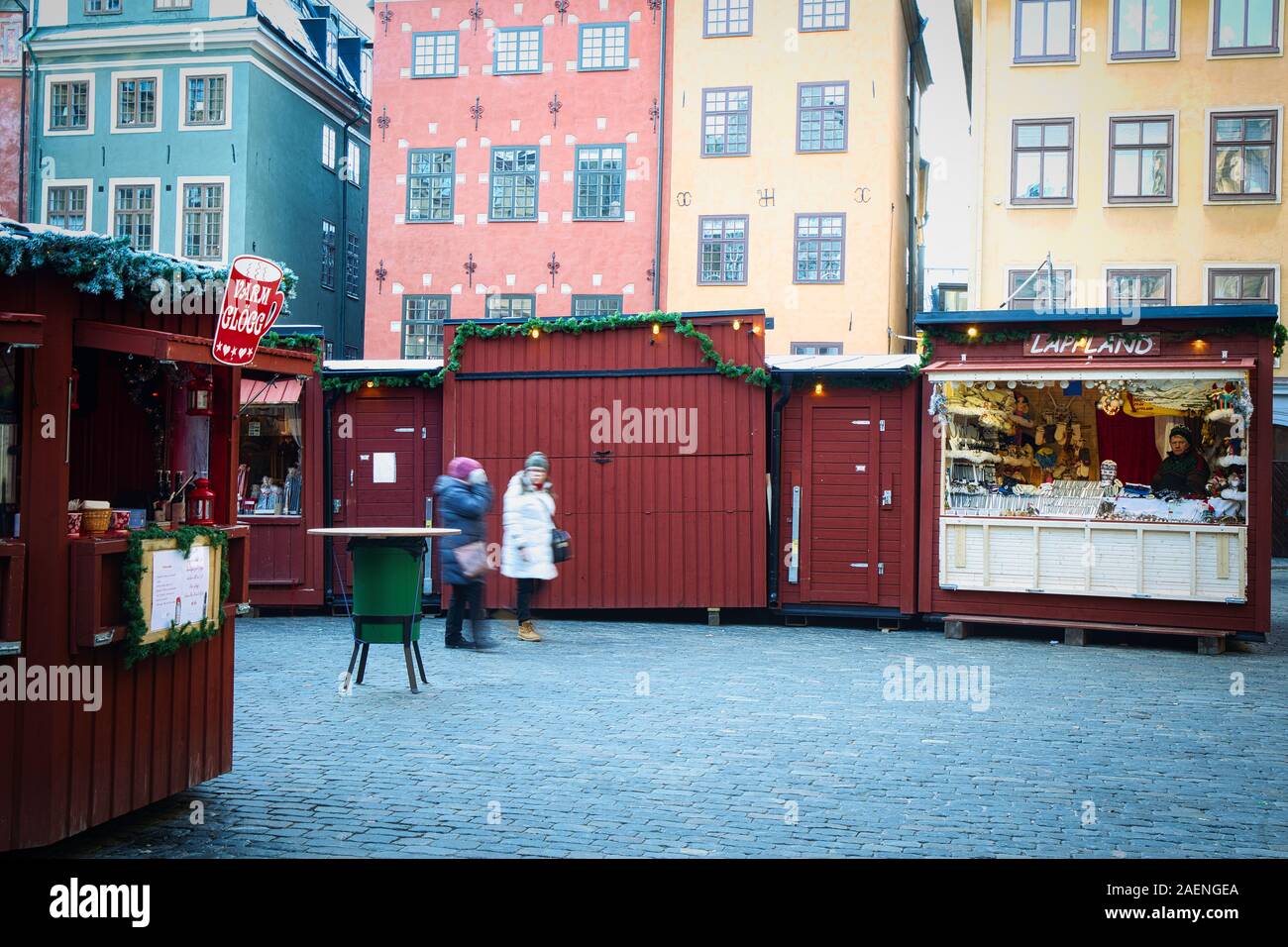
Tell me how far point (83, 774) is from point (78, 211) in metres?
27.9

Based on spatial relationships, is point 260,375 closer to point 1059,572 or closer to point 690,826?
point 690,826

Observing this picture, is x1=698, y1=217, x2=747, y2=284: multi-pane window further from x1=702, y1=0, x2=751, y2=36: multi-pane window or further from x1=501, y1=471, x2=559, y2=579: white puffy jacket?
x1=501, y1=471, x2=559, y2=579: white puffy jacket

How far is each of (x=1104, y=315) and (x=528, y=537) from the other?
665 cm

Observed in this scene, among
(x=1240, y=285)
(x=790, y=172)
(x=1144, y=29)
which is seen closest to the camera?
(x=1240, y=285)

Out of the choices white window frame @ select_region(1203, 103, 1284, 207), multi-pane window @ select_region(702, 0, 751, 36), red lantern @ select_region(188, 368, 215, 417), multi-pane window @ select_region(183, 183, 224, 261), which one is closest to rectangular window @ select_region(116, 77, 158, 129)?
multi-pane window @ select_region(183, 183, 224, 261)

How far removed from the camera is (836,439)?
16.2m

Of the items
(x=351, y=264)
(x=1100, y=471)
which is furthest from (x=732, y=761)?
(x=351, y=264)

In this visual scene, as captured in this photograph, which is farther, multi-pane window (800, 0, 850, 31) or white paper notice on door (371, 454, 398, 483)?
multi-pane window (800, 0, 850, 31)

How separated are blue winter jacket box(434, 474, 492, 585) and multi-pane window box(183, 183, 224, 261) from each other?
19224 millimetres

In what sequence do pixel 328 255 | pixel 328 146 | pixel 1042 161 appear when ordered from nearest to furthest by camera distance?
1. pixel 1042 161
2. pixel 328 146
3. pixel 328 255

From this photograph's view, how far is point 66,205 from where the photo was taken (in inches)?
1220

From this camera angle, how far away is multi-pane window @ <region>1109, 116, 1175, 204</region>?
2711 cm

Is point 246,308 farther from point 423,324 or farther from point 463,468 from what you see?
point 423,324

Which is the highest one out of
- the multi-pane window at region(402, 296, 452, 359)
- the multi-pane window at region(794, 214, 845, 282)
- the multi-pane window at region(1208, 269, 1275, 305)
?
the multi-pane window at region(794, 214, 845, 282)
